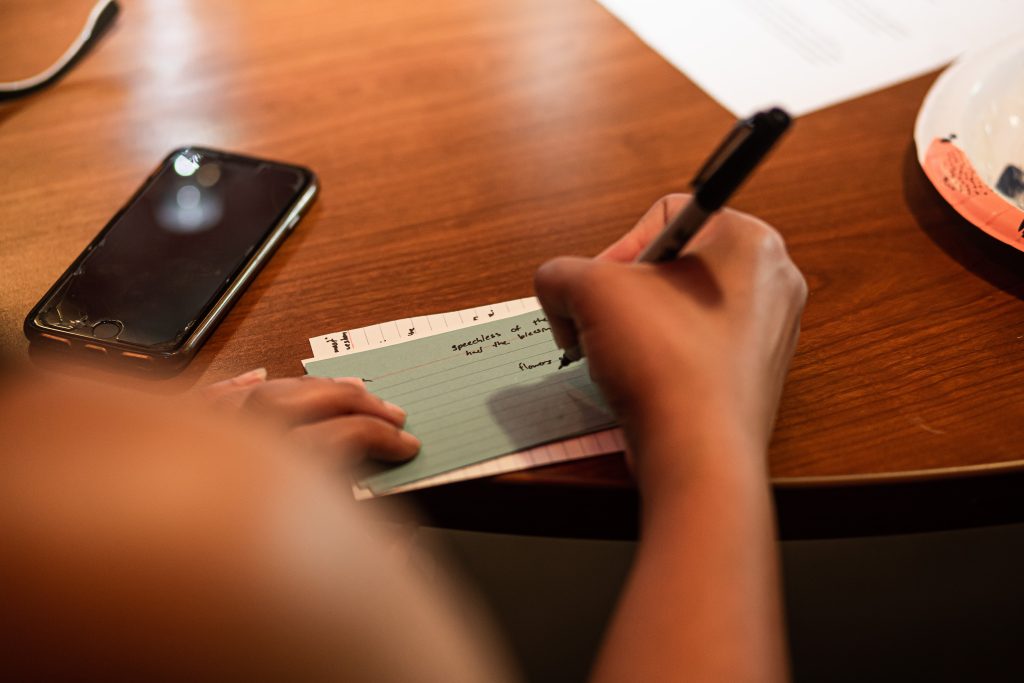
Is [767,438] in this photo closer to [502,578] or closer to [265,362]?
[265,362]

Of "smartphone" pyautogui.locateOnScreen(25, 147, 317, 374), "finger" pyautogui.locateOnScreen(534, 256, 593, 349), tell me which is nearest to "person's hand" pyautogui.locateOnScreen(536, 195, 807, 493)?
"finger" pyautogui.locateOnScreen(534, 256, 593, 349)

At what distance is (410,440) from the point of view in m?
0.48

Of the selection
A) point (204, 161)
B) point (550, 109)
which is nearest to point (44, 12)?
point (204, 161)

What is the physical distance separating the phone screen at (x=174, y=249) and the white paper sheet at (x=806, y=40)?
0.38 metres

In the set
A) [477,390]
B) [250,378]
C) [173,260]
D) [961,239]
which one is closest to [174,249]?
[173,260]

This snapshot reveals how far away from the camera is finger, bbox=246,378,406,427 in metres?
0.47

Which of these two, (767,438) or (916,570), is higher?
(767,438)

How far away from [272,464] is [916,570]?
0.74 metres

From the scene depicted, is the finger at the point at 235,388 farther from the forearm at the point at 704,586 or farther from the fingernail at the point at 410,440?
the forearm at the point at 704,586

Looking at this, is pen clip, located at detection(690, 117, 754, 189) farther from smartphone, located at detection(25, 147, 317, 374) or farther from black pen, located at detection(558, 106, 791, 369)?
smartphone, located at detection(25, 147, 317, 374)

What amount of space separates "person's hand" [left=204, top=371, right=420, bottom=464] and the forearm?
0.15 m

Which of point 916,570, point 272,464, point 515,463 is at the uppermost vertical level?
point 272,464

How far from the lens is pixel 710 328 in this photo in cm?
44

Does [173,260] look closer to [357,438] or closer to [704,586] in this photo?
[357,438]
